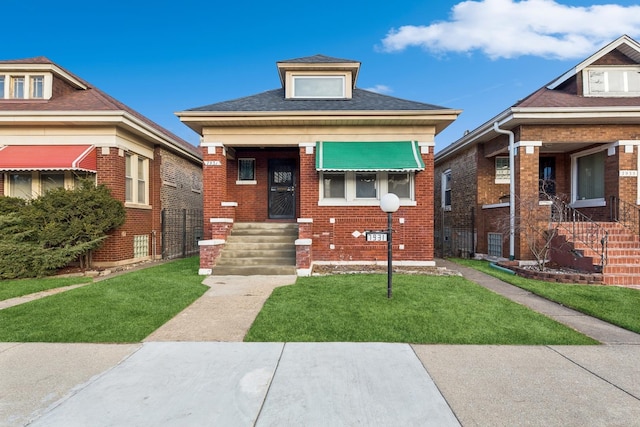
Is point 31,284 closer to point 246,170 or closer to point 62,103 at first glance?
point 62,103

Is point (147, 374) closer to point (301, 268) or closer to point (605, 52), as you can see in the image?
point (301, 268)

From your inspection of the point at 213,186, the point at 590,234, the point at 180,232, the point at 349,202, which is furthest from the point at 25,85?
the point at 590,234

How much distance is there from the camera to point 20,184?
1117 centimetres

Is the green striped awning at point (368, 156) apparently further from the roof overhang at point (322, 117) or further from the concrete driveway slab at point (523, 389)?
the concrete driveway slab at point (523, 389)

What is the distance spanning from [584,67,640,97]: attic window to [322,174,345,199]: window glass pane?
9051 millimetres

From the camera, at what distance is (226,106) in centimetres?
1072

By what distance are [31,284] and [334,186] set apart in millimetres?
8205

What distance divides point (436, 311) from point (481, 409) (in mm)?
2847

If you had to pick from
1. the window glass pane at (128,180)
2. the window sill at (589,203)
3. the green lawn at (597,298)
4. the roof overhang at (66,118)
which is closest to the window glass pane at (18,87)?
the roof overhang at (66,118)

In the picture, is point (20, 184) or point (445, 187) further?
point (445, 187)

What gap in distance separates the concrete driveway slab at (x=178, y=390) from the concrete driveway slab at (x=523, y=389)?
6.15 ft

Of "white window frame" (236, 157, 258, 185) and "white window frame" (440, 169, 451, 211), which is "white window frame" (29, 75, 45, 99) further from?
"white window frame" (440, 169, 451, 211)

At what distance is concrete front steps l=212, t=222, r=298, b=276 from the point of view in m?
9.34

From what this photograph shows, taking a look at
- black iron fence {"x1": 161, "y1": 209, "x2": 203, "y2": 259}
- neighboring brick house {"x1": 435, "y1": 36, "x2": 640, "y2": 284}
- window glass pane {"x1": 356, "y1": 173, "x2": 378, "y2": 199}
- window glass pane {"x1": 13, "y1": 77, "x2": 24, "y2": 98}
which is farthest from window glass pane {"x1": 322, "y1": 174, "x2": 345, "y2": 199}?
window glass pane {"x1": 13, "y1": 77, "x2": 24, "y2": 98}
